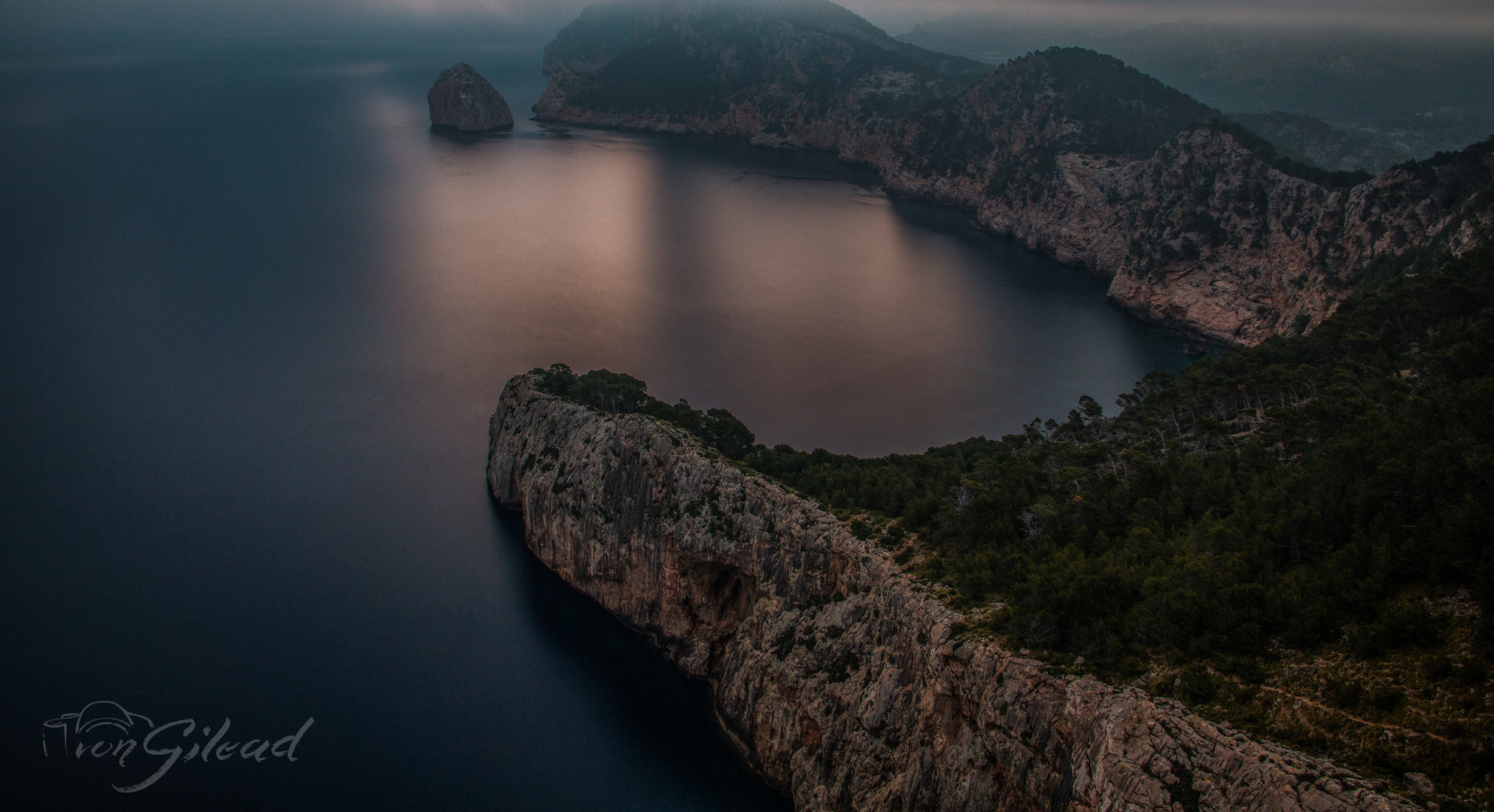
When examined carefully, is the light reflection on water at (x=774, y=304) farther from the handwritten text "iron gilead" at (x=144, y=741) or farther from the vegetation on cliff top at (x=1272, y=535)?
the handwritten text "iron gilead" at (x=144, y=741)

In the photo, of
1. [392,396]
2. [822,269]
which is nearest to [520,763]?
[392,396]

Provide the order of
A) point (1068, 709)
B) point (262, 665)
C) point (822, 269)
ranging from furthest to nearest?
point (822, 269) < point (262, 665) < point (1068, 709)

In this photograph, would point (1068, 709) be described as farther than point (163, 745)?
No

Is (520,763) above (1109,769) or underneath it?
underneath

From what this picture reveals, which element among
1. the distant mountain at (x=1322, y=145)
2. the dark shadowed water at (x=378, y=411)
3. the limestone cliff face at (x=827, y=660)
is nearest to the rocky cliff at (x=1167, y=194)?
the dark shadowed water at (x=378, y=411)

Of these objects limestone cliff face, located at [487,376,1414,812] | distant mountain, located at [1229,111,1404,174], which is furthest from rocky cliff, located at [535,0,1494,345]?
limestone cliff face, located at [487,376,1414,812]

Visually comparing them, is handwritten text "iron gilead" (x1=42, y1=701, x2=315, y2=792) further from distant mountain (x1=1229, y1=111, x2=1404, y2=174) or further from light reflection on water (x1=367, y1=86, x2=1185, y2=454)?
distant mountain (x1=1229, y1=111, x2=1404, y2=174)

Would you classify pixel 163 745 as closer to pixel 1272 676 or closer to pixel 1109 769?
pixel 1109 769

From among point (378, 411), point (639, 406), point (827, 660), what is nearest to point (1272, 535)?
point (827, 660)
